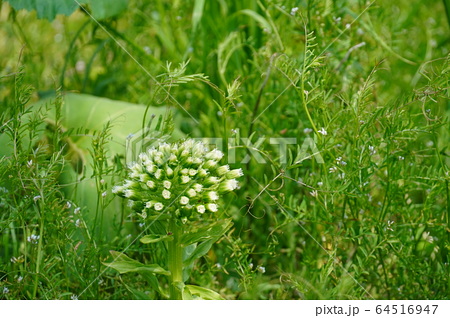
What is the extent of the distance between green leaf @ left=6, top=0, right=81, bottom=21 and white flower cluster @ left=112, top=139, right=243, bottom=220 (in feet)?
2.33

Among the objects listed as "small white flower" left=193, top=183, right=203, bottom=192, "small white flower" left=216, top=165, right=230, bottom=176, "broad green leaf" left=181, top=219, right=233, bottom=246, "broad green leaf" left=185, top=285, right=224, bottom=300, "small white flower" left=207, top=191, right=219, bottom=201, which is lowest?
"broad green leaf" left=185, top=285, right=224, bottom=300

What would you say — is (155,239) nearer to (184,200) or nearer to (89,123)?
(184,200)

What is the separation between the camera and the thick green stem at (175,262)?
3.74 feet

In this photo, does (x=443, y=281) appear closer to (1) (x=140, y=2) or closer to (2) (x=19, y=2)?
(2) (x=19, y=2)

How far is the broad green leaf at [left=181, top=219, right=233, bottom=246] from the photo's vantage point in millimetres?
1147

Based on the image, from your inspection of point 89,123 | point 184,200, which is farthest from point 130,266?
point 89,123

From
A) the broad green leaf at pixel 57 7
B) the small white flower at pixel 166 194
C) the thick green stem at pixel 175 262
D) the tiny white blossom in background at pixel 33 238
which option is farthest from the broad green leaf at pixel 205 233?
the broad green leaf at pixel 57 7

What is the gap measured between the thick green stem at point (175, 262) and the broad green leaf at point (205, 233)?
0.02m

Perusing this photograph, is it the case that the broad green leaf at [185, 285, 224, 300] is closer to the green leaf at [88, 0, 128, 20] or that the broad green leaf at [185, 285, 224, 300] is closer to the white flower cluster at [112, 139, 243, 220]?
the white flower cluster at [112, 139, 243, 220]

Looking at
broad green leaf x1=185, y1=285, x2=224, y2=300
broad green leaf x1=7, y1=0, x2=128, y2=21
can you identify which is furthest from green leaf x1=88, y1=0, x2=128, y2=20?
broad green leaf x1=185, y1=285, x2=224, y2=300

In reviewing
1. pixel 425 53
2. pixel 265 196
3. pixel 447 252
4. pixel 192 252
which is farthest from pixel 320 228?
pixel 425 53

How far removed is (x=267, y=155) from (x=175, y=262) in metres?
0.30

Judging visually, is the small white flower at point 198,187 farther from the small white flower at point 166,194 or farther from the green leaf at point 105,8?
the green leaf at point 105,8
